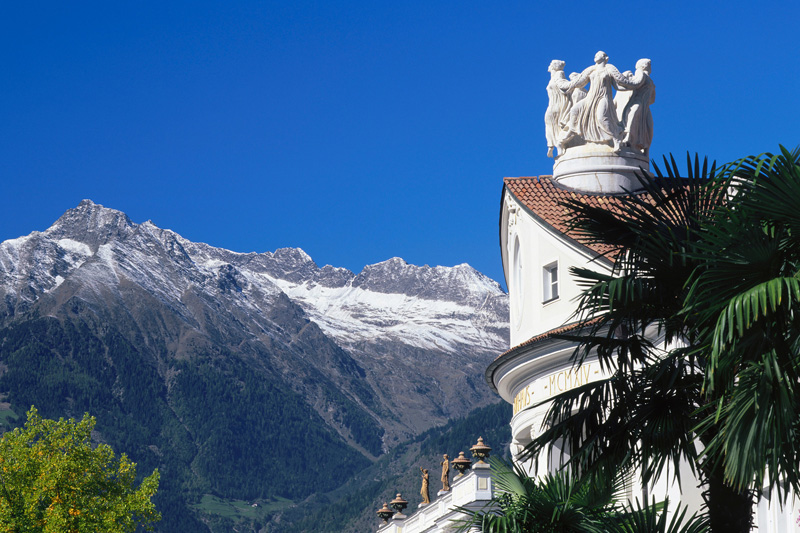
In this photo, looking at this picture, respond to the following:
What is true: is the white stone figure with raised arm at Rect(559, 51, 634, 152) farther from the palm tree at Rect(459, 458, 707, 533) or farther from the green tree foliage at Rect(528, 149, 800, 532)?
the palm tree at Rect(459, 458, 707, 533)

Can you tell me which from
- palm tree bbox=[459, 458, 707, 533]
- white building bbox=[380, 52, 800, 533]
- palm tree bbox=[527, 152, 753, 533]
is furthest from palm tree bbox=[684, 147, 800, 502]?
white building bbox=[380, 52, 800, 533]

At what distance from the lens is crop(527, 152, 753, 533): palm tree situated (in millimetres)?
14633

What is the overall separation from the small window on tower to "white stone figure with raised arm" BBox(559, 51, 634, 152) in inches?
189

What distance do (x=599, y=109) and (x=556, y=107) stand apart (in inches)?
59.3

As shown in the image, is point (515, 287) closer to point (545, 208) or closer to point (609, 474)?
point (545, 208)

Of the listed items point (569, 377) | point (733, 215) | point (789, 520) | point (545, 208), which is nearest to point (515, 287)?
point (545, 208)

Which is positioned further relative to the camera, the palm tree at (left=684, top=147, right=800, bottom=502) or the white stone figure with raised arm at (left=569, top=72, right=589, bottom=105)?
the white stone figure with raised arm at (left=569, top=72, right=589, bottom=105)

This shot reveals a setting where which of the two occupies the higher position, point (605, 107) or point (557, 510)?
point (605, 107)

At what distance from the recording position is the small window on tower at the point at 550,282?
116ft

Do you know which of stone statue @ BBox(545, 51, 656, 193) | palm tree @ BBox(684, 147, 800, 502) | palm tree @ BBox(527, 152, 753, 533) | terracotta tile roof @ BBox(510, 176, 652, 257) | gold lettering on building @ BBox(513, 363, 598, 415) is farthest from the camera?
stone statue @ BBox(545, 51, 656, 193)

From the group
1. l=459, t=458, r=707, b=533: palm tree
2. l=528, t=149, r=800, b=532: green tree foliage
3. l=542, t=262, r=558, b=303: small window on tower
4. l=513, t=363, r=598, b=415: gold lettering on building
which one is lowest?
l=459, t=458, r=707, b=533: palm tree

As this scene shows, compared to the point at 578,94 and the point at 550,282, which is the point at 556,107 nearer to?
the point at 578,94

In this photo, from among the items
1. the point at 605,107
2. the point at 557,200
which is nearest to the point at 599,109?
the point at 605,107

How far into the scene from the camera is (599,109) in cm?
3794
